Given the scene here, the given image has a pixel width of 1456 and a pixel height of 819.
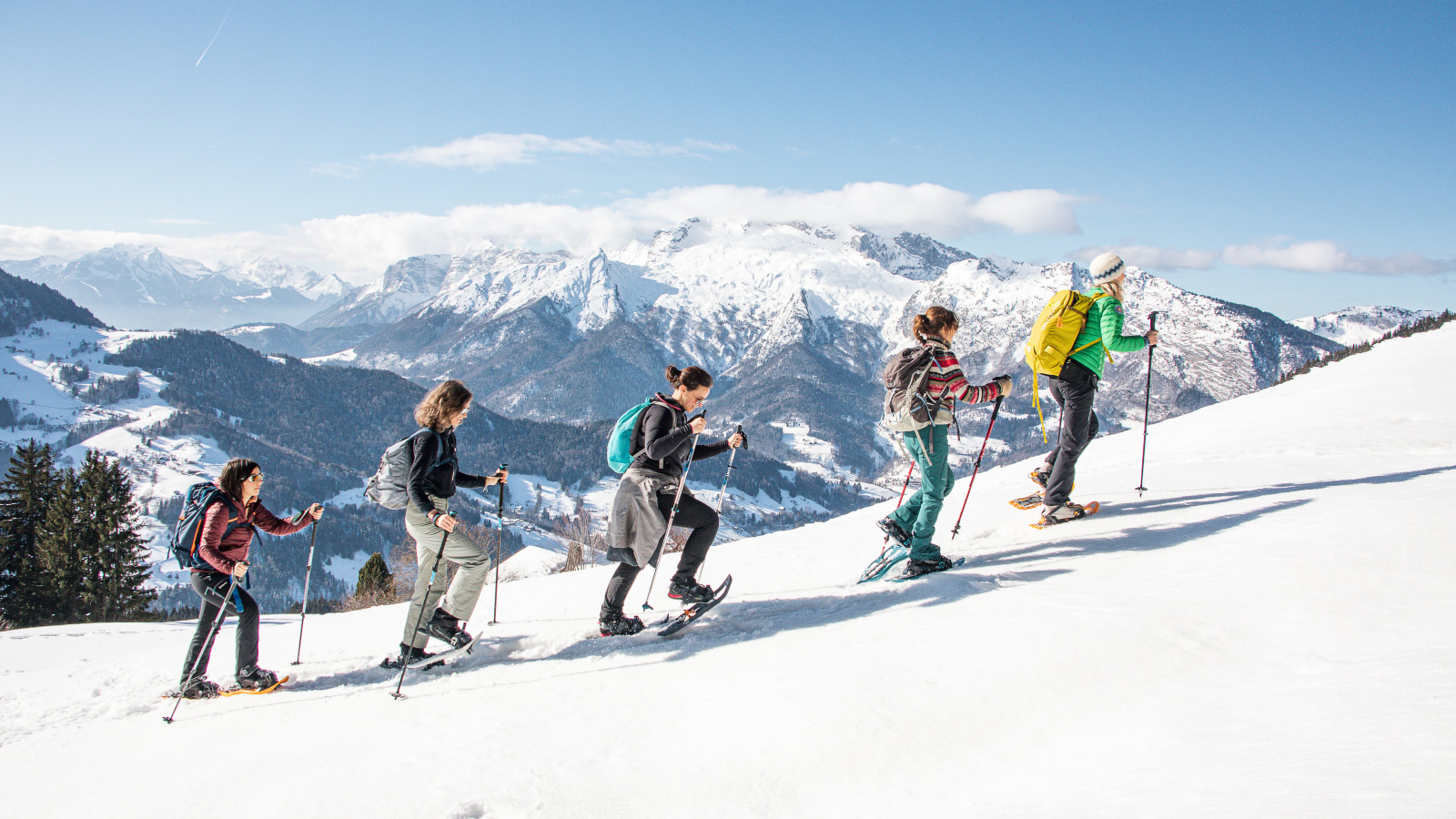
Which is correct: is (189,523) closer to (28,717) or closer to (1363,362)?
(28,717)

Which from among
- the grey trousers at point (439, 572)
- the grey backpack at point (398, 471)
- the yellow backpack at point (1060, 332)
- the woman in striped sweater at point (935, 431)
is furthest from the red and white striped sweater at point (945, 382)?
the grey backpack at point (398, 471)

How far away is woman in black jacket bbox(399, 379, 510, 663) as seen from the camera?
6250mm

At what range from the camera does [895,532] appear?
8.02 metres

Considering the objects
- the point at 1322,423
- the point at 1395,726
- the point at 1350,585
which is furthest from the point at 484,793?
the point at 1322,423

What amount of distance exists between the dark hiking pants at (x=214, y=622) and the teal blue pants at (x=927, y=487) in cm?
664

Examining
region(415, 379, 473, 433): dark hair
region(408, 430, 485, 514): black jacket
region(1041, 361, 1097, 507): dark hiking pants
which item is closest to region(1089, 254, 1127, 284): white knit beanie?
region(1041, 361, 1097, 507): dark hiking pants

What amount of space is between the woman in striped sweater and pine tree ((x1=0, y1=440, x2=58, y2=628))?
42511 millimetres

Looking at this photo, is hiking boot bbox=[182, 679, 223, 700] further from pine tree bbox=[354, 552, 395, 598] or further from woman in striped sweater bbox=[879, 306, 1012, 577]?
pine tree bbox=[354, 552, 395, 598]

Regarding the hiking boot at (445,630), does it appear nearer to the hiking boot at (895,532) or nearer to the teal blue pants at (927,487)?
the hiking boot at (895,532)

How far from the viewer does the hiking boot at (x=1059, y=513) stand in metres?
8.94

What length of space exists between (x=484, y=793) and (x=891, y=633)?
3.29m

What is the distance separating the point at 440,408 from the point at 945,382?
4.87 meters

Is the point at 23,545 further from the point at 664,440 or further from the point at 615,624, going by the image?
the point at 664,440

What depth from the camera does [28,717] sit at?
621 cm
